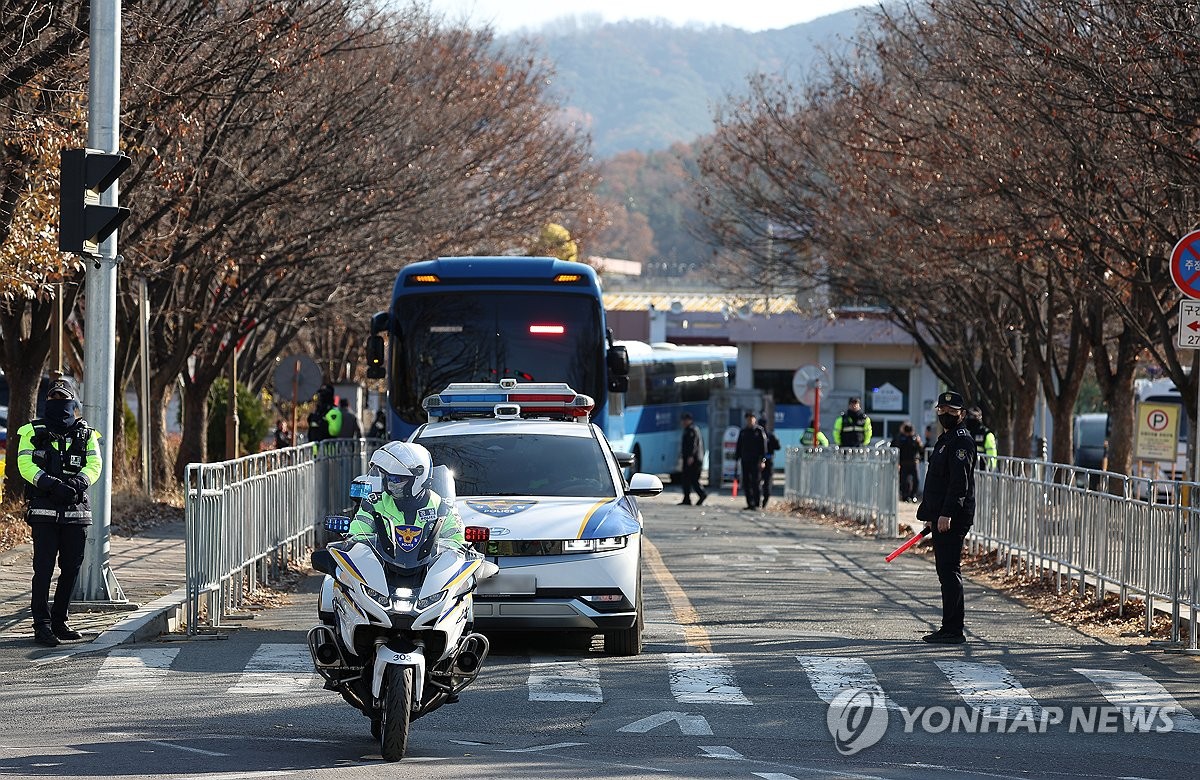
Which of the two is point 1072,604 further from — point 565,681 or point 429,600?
point 429,600

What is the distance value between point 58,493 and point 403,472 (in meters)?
4.97

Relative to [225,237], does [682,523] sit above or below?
below

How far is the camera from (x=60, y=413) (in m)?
12.5

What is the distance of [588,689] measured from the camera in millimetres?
10648

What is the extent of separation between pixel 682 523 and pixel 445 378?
9059 mm

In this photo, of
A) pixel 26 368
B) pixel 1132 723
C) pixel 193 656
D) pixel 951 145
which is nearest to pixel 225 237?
pixel 26 368

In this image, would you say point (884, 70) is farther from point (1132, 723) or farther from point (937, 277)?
point (1132, 723)

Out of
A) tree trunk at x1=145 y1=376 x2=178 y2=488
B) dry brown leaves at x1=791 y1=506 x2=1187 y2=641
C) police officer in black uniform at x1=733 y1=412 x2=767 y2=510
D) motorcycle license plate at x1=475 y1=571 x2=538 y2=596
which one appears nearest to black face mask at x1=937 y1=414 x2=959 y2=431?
dry brown leaves at x1=791 y1=506 x2=1187 y2=641

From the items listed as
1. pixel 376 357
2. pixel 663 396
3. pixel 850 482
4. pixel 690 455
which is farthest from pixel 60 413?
pixel 663 396

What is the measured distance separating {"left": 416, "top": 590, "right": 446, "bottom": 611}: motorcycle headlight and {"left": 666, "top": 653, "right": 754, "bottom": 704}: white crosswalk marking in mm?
2586

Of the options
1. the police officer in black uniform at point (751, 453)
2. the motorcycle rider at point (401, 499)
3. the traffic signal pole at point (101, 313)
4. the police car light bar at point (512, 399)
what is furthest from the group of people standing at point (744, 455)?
the motorcycle rider at point (401, 499)

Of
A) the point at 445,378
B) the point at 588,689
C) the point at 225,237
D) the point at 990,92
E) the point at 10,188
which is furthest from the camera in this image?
the point at 225,237

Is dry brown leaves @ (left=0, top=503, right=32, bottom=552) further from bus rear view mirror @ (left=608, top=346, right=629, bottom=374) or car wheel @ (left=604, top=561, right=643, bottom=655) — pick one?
car wheel @ (left=604, top=561, right=643, bottom=655)

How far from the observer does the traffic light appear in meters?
13.0
